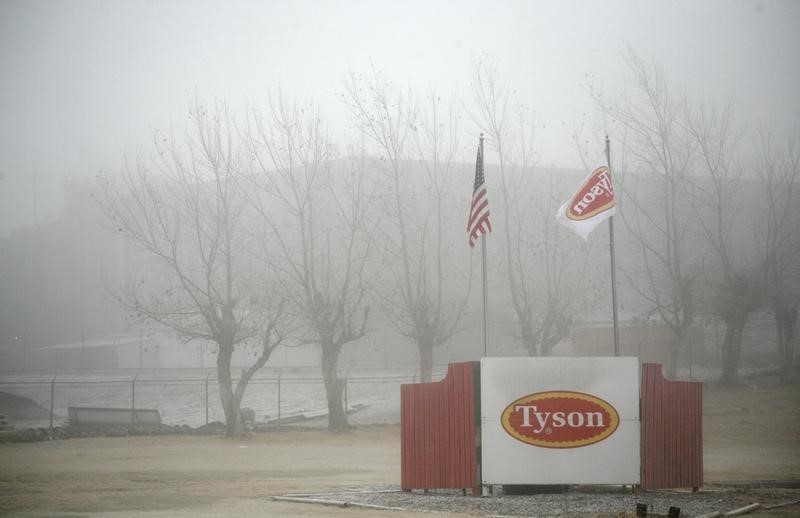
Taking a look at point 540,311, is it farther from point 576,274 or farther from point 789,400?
point 789,400

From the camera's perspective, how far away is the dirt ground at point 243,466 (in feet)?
49.1

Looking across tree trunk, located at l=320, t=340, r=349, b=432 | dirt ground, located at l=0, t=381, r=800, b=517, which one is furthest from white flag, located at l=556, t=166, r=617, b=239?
tree trunk, located at l=320, t=340, r=349, b=432

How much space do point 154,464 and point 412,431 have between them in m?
9.76

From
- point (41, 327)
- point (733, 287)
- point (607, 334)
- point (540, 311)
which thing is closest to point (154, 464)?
point (540, 311)

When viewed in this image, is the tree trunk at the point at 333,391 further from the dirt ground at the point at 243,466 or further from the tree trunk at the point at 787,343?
the tree trunk at the point at 787,343

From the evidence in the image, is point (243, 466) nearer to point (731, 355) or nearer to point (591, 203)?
point (591, 203)

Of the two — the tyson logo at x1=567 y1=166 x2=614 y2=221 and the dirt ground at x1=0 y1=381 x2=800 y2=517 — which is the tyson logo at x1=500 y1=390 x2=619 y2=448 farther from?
the tyson logo at x1=567 y1=166 x2=614 y2=221

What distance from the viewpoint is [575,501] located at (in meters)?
14.1

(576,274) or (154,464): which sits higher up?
(576,274)

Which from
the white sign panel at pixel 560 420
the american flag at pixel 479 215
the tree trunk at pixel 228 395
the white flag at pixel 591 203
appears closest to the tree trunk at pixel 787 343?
the tree trunk at pixel 228 395

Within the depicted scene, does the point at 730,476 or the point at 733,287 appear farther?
the point at 733,287

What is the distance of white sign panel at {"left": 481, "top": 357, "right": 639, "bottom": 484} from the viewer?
1482 centimetres

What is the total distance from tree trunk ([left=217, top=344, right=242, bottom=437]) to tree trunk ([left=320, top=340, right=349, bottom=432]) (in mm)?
3507

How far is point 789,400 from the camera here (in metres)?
35.9
